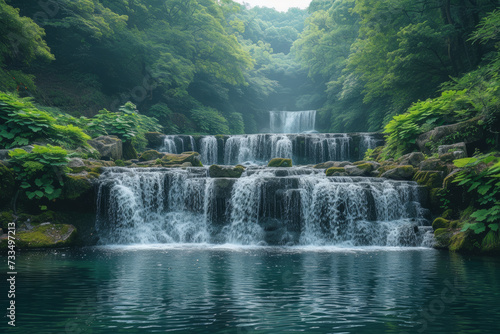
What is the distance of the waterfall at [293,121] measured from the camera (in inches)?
1377

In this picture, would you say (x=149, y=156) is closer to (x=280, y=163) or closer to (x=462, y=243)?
(x=280, y=163)

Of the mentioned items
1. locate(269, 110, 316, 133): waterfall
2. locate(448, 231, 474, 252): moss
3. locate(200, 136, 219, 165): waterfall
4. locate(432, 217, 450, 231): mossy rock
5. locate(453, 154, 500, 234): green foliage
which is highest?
locate(269, 110, 316, 133): waterfall

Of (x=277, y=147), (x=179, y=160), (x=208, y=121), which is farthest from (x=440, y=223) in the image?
(x=208, y=121)

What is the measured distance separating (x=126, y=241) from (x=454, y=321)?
1072 centimetres

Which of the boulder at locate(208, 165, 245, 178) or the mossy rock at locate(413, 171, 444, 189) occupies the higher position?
the boulder at locate(208, 165, 245, 178)

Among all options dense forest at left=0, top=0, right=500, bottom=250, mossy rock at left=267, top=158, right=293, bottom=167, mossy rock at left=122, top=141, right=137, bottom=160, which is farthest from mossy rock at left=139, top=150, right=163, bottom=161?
mossy rock at left=267, top=158, right=293, bottom=167

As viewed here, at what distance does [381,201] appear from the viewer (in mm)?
12500

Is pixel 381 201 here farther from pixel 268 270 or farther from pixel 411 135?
pixel 268 270

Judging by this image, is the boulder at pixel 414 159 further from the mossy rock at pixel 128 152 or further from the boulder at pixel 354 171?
the mossy rock at pixel 128 152

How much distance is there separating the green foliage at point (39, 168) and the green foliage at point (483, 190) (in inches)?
446

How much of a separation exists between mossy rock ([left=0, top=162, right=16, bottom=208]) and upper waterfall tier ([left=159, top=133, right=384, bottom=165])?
11927mm

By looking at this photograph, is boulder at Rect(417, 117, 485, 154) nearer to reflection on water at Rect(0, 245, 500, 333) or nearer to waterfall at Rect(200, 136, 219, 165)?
reflection on water at Rect(0, 245, 500, 333)

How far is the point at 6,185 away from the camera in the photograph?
10.8 meters

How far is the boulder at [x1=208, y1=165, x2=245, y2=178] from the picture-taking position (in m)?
14.9
